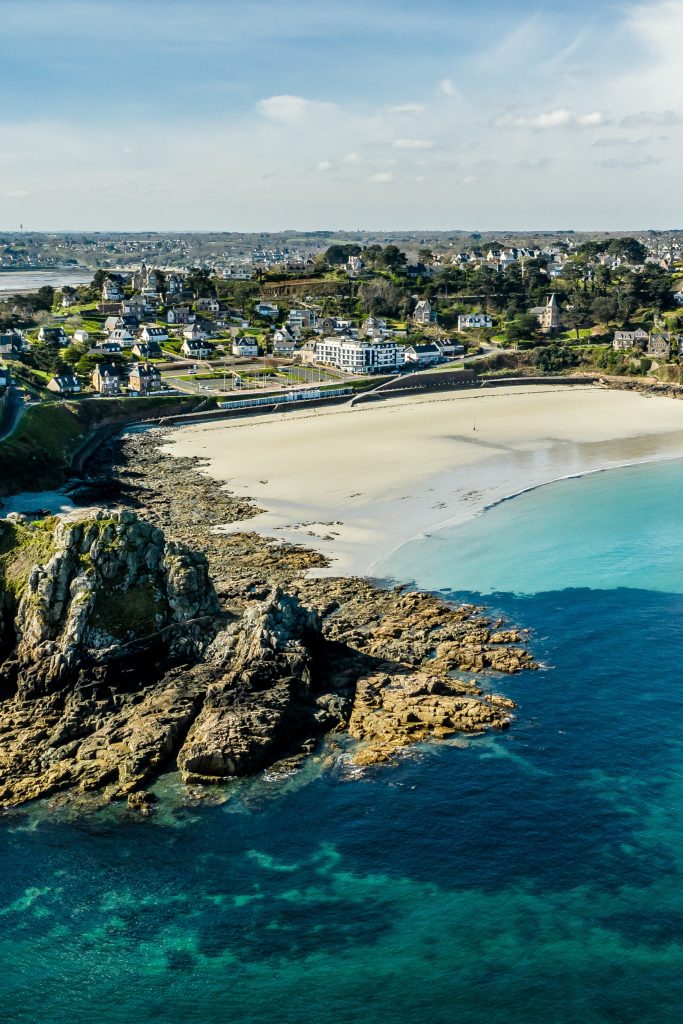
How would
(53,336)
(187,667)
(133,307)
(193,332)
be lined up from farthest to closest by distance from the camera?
(133,307) → (193,332) → (53,336) → (187,667)

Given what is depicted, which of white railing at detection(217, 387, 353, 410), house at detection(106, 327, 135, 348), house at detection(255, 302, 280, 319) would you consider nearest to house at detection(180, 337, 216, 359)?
house at detection(106, 327, 135, 348)

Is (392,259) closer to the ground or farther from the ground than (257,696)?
farther from the ground

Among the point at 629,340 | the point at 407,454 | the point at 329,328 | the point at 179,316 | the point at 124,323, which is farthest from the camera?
the point at 179,316

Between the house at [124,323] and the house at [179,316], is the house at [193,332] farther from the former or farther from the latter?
the house at [179,316]

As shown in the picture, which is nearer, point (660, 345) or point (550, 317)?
point (660, 345)

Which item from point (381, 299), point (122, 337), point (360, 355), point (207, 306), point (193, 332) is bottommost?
point (360, 355)

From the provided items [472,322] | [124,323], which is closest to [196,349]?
[124,323]

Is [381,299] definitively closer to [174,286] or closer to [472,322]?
[472,322]
